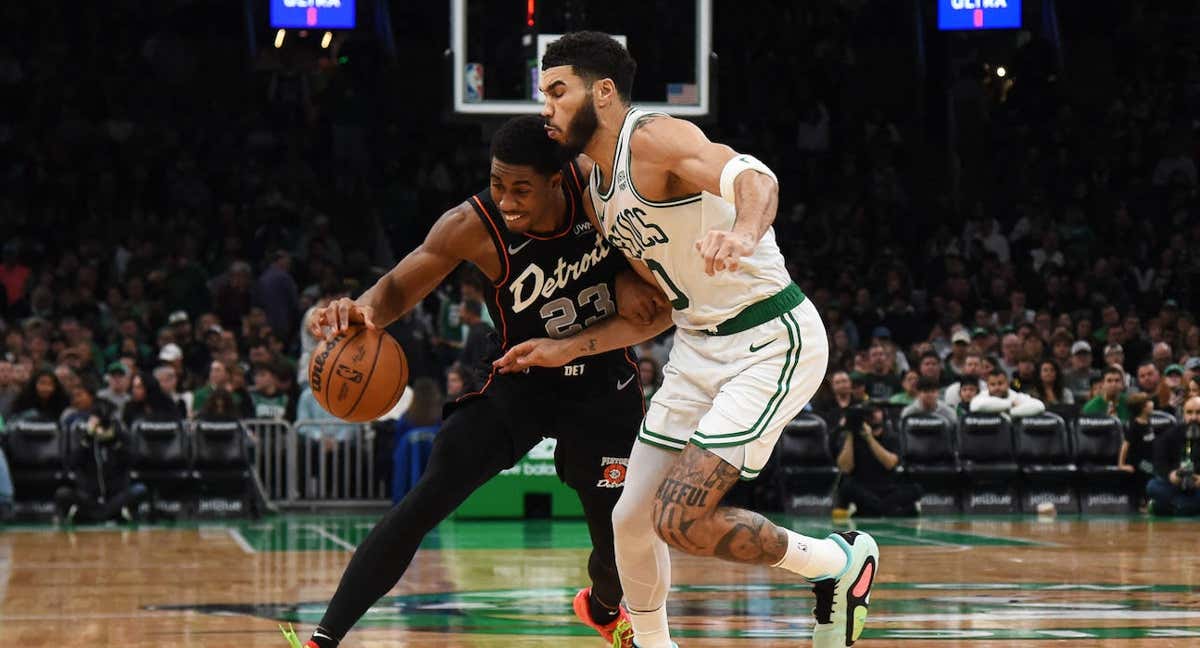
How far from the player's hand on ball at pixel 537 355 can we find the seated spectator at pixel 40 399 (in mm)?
9364

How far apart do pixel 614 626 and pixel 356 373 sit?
146cm

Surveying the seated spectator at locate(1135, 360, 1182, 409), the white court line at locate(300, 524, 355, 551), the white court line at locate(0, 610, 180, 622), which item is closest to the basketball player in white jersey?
the white court line at locate(0, 610, 180, 622)

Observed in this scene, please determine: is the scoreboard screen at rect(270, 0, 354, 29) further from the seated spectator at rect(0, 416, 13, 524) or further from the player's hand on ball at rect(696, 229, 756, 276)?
the player's hand on ball at rect(696, 229, 756, 276)

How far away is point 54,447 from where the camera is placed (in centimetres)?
1427

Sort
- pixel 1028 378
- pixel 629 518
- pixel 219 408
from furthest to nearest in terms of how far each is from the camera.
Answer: pixel 1028 378, pixel 219 408, pixel 629 518

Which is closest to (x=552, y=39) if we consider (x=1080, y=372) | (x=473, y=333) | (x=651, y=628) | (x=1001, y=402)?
(x=473, y=333)

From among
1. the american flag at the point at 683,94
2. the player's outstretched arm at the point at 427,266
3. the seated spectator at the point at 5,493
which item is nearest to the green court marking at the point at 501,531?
the seated spectator at the point at 5,493

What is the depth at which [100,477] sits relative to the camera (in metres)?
14.3

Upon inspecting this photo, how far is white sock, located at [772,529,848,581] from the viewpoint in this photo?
563cm

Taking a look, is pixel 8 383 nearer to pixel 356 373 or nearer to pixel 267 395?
pixel 267 395

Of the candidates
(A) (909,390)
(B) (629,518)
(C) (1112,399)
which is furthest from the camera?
(C) (1112,399)

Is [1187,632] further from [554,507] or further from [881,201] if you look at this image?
[881,201]

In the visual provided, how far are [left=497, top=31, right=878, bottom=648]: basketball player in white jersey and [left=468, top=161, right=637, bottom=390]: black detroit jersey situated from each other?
244 millimetres

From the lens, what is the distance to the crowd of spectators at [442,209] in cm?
1573
